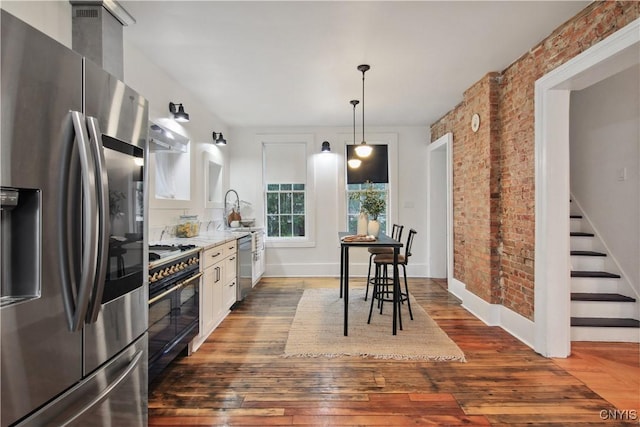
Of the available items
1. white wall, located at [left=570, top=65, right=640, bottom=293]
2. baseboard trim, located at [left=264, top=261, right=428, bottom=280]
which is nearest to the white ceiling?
white wall, located at [left=570, top=65, right=640, bottom=293]

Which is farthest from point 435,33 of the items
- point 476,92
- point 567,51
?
point 476,92

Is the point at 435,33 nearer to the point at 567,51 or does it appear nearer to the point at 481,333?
the point at 567,51

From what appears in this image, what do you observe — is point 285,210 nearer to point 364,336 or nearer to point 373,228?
point 373,228

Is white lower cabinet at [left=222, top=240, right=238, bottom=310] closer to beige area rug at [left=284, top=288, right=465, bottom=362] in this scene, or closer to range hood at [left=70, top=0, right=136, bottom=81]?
beige area rug at [left=284, top=288, right=465, bottom=362]

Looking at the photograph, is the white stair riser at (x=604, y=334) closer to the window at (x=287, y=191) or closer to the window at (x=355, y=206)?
the window at (x=355, y=206)

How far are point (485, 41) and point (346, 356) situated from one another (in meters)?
3.03

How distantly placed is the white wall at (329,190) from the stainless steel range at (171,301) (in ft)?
10.7

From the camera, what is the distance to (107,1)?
211 centimetres

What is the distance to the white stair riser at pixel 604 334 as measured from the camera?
307cm

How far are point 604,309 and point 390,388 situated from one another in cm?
254

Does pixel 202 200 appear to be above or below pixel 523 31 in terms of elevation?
below

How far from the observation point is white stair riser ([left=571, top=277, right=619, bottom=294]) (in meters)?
3.43

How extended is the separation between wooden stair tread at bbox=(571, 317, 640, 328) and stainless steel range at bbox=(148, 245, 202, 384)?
3558mm

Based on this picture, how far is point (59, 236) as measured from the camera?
1.03m
